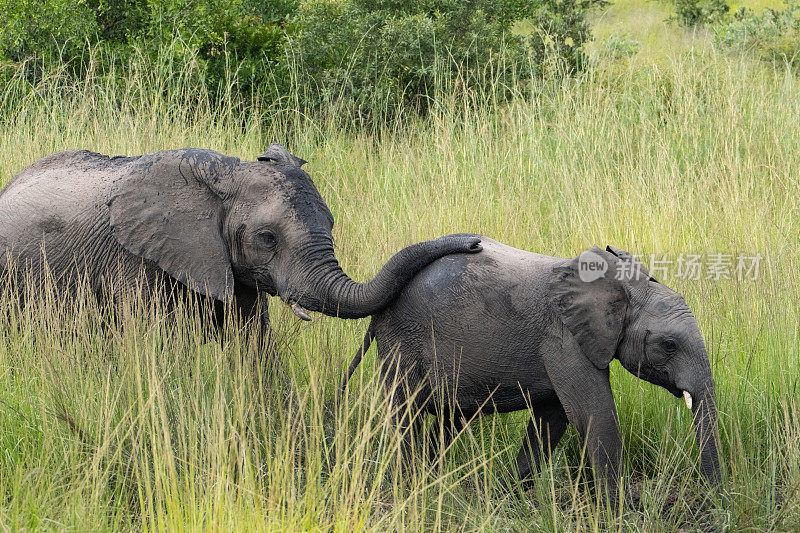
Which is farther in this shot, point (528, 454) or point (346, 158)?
point (346, 158)

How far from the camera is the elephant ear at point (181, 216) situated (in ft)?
12.6

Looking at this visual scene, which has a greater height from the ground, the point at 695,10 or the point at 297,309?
the point at 695,10

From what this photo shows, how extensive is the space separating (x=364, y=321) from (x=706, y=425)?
2.01m

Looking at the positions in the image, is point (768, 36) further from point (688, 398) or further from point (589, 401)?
point (589, 401)

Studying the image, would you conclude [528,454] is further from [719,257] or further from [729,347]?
[719,257]

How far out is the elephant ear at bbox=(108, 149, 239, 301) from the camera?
3.85 meters

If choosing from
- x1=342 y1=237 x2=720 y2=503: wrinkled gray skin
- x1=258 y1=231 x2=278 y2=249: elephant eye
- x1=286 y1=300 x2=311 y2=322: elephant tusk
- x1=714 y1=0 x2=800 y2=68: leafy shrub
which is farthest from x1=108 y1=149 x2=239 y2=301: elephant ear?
x1=714 y1=0 x2=800 y2=68: leafy shrub

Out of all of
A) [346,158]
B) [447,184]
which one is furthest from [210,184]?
[346,158]

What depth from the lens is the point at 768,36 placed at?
1194 cm

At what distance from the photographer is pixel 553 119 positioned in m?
7.71

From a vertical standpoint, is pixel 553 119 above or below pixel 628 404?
above

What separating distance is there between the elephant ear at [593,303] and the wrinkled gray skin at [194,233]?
Answer: 0.39 metres

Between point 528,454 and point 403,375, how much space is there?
23.8 inches

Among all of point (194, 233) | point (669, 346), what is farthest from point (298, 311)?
point (669, 346)
